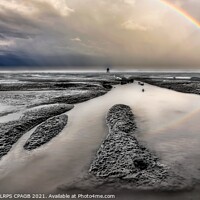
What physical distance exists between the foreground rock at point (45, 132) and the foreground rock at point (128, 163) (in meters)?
4.04

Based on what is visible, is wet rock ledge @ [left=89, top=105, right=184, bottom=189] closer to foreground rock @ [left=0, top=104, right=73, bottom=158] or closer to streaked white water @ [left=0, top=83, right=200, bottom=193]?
streaked white water @ [left=0, top=83, right=200, bottom=193]

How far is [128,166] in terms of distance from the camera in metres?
9.47

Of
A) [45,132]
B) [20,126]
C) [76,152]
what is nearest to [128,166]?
[76,152]

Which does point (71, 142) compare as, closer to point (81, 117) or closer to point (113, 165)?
point (113, 165)

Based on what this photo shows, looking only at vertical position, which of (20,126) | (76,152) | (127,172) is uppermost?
(127,172)

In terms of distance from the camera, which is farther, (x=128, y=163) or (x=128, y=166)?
(x=128, y=163)

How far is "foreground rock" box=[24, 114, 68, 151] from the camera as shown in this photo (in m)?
12.9

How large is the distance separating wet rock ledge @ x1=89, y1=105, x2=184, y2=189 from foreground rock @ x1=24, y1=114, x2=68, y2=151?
404cm

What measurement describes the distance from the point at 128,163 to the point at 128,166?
0.22 meters

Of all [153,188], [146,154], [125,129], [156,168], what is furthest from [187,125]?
[153,188]

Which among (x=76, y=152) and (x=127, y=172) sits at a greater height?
(x=127, y=172)

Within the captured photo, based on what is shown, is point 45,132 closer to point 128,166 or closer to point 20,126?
point 20,126

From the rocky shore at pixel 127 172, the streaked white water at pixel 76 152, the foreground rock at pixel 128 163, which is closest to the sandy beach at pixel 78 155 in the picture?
the streaked white water at pixel 76 152

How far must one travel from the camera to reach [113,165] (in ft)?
31.9
